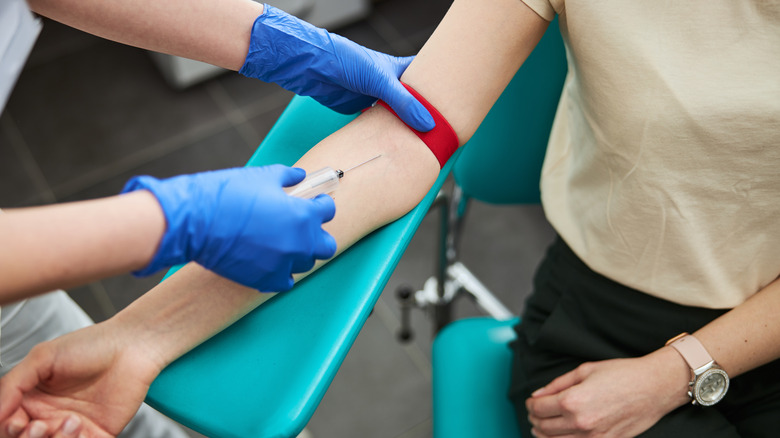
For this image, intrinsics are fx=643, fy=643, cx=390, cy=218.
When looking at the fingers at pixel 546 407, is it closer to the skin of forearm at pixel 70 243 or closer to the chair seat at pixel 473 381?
the chair seat at pixel 473 381

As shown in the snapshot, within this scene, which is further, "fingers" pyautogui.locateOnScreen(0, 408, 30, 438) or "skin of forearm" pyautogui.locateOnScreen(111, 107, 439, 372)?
"skin of forearm" pyautogui.locateOnScreen(111, 107, 439, 372)

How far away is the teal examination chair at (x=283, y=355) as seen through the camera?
0.68 meters

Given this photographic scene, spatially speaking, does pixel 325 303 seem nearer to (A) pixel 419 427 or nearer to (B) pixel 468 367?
(B) pixel 468 367

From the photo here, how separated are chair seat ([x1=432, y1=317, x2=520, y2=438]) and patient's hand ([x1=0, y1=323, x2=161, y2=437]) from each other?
0.49m

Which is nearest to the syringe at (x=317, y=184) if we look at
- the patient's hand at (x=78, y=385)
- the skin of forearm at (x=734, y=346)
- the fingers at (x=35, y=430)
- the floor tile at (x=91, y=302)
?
the patient's hand at (x=78, y=385)

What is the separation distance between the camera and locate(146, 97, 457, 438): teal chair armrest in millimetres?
678

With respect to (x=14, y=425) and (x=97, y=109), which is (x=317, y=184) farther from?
(x=97, y=109)

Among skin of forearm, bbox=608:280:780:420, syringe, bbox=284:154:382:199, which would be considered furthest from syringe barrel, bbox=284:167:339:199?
skin of forearm, bbox=608:280:780:420

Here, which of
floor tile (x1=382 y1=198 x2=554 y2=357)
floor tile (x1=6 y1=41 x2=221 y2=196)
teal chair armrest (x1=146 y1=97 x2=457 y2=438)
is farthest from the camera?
floor tile (x1=6 y1=41 x2=221 y2=196)

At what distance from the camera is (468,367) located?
1056 mm

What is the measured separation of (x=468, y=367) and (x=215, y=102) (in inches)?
62.8

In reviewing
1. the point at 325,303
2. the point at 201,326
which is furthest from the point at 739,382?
the point at 201,326

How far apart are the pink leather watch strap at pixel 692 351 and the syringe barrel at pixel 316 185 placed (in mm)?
505

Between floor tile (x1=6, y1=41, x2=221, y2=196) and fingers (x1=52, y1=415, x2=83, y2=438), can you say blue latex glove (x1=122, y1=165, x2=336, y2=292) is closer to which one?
fingers (x1=52, y1=415, x2=83, y2=438)
